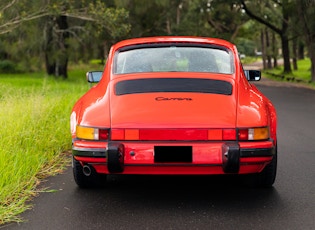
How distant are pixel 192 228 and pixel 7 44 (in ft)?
91.2

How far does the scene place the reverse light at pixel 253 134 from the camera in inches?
161

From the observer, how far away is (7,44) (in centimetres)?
2917

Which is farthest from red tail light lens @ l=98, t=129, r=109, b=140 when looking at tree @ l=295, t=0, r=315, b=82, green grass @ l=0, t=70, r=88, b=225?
tree @ l=295, t=0, r=315, b=82

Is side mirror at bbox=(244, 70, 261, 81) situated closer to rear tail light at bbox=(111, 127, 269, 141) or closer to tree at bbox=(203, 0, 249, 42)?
rear tail light at bbox=(111, 127, 269, 141)

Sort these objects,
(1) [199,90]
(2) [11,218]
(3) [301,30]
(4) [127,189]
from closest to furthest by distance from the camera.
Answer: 1. (2) [11,218]
2. (1) [199,90]
3. (4) [127,189]
4. (3) [301,30]

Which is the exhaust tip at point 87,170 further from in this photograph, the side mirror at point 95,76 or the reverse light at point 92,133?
the side mirror at point 95,76

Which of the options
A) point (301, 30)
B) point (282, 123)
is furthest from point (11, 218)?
point (301, 30)

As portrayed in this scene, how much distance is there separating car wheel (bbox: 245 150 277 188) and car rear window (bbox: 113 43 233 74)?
1.08 meters

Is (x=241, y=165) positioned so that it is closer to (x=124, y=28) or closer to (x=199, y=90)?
(x=199, y=90)

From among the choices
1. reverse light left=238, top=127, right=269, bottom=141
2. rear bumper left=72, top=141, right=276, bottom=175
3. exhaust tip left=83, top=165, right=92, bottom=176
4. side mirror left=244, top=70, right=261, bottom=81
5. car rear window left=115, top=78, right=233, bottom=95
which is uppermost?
car rear window left=115, top=78, right=233, bottom=95

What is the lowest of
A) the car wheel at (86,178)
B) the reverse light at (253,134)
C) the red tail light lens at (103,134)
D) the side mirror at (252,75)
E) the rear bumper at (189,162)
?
the car wheel at (86,178)

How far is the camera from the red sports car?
404 centimetres

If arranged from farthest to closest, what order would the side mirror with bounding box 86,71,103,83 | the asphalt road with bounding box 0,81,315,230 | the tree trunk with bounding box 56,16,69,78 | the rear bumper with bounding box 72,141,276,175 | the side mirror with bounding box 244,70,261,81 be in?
the tree trunk with bounding box 56,16,69,78 → the side mirror with bounding box 244,70,261,81 → the side mirror with bounding box 86,71,103,83 → the rear bumper with bounding box 72,141,276,175 → the asphalt road with bounding box 0,81,315,230

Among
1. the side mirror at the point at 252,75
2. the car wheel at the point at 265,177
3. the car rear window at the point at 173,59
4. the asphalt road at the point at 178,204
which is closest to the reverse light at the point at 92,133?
the asphalt road at the point at 178,204
